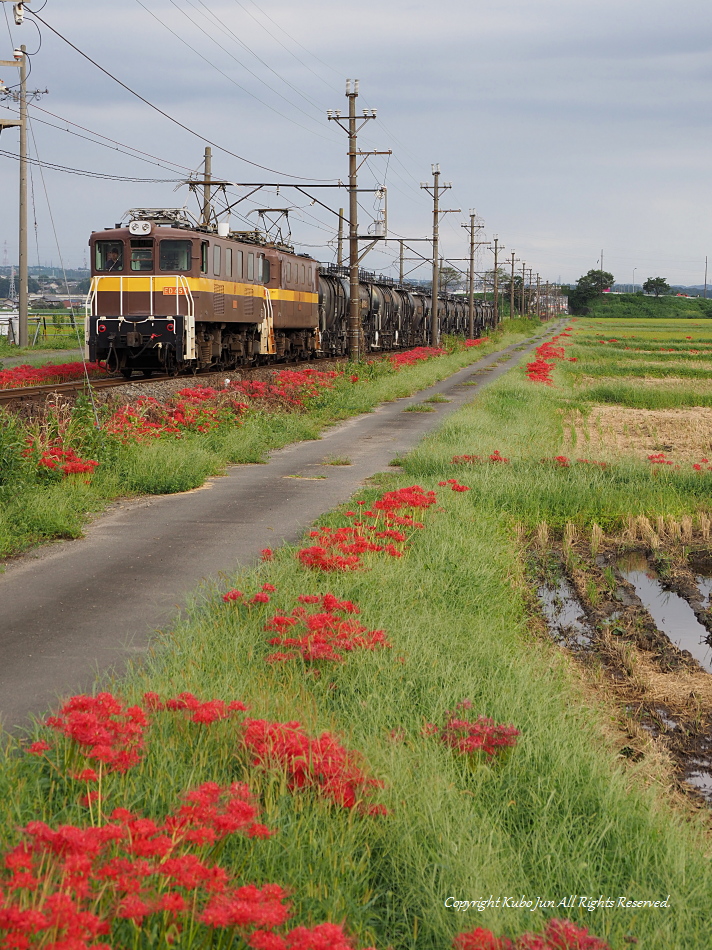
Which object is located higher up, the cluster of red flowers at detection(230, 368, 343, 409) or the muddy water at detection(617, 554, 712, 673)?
the cluster of red flowers at detection(230, 368, 343, 409)

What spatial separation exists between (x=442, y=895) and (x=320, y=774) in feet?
2.45

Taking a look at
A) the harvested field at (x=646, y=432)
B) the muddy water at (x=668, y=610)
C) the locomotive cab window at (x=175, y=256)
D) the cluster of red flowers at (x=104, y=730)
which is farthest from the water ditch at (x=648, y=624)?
the locomotive cab window at (x=175, y=256)

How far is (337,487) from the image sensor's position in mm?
12312

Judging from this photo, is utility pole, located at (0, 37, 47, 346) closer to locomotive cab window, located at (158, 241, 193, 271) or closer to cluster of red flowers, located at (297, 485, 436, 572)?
locomotive cab window, located at (158, 241, 193, 271)

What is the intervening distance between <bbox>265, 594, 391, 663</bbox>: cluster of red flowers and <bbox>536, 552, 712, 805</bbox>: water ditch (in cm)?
183

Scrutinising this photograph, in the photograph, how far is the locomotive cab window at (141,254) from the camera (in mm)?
22438

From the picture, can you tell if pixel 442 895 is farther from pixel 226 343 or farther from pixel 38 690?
pixel 226 343

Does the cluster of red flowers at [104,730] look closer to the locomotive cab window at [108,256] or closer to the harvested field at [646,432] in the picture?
the harvested field at [646,432]

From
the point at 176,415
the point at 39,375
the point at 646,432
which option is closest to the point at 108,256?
the point at 39,375

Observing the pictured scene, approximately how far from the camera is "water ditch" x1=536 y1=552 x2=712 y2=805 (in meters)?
5.82

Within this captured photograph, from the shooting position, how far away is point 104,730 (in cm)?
373

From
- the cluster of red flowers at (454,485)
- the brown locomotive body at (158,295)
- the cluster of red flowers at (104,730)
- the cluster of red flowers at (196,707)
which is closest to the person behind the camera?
the cluster of red flowers at (104,730)

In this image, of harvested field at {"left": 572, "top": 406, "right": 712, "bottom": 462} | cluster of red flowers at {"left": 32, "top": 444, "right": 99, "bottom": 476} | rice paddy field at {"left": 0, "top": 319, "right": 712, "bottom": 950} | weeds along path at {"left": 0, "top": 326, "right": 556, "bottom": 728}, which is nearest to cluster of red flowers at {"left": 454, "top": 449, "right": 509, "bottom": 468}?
weeds along path at {"left": 0, "top": 326, "right": 556, "bottom": 728}

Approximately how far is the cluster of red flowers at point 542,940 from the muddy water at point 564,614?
4616mm
